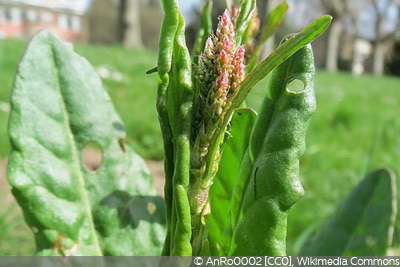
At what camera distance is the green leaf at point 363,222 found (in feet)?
4.79

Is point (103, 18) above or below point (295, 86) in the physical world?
below

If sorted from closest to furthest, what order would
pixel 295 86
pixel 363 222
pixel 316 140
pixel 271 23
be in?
1. pixel 271 23
2. pixel 295 86
3. pixel 363 222
4. pixel 316 140

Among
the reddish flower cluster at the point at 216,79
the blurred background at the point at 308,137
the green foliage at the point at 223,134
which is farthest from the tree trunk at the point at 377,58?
the reddish flower cluster at the point at 216,79

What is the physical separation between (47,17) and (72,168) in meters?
52.6

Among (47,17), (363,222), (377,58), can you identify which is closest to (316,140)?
(363,222)

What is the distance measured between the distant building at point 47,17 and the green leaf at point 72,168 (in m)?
46.4

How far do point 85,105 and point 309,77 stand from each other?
575 millimetres

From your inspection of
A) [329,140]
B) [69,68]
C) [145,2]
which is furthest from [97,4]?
[69,68]

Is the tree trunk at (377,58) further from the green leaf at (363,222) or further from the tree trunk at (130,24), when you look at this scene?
the green leaf at (363,222)

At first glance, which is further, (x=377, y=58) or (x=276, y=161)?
(x=377, y=58)

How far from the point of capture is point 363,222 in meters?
1.52

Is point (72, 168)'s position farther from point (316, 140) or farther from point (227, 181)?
point (316, 140)

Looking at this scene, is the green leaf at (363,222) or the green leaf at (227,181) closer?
the green leaf at (227,181)

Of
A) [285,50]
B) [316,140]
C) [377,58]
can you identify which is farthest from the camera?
[377,58]
